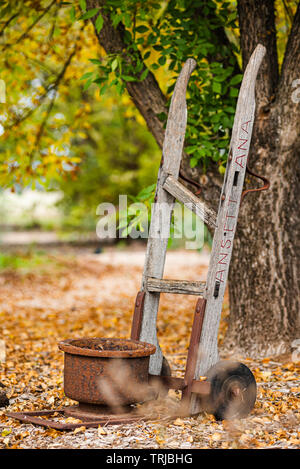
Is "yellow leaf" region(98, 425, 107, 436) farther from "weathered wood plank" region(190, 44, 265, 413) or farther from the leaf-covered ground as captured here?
"weathered wood plank" region(190, 44, 265, 413)

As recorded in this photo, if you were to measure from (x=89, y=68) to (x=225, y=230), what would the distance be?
15.6 ft

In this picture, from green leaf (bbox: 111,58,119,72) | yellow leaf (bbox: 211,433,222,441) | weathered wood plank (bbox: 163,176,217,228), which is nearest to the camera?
yellow leaf (bbox: 211,433,222,441)

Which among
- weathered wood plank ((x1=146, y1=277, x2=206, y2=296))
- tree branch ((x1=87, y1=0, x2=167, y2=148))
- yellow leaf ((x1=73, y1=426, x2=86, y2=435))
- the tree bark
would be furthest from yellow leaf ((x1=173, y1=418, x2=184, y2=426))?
tree branch ((x1=87, y1=0, x2=167, y2=148))

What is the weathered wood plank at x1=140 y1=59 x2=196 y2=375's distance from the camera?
390cm

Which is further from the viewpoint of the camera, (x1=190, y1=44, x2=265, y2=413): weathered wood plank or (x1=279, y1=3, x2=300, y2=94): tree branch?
(x1=279, y1=3, x2=300, y2=94): tree branch

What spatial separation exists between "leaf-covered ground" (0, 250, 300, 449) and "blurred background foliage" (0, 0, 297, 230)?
1.83m

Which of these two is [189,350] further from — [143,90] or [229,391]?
[143,90]

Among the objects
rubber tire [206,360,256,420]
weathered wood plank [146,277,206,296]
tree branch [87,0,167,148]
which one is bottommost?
rubber tire [206,360,256,420]

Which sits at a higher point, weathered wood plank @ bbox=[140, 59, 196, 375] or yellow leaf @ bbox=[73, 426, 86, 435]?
weathered wood plank @ bbox=[140, 59, 196, 375]

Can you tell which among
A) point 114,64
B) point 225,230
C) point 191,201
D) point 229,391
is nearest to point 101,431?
point 229,391

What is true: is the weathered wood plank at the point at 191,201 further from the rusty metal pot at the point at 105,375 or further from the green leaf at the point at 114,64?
the green leaf at the point at 114,64

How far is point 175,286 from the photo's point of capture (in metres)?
3.68

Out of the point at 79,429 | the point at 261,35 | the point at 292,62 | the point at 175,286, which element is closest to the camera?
the point at 79,429
